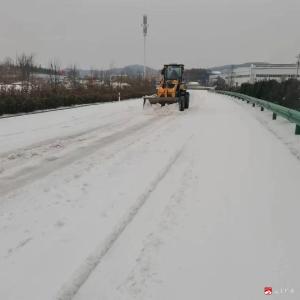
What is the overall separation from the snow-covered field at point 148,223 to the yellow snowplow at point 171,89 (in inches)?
473

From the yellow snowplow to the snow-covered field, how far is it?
1201cm

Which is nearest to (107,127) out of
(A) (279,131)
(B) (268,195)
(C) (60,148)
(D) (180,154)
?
(C) (60,148)

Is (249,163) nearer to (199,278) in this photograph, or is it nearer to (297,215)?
(297,215)

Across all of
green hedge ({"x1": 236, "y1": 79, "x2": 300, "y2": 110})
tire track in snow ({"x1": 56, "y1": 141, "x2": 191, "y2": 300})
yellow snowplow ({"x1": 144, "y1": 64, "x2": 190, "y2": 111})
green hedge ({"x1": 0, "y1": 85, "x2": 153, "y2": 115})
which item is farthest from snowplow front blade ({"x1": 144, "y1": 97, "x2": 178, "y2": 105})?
tire track in snow ({"x1": 56, "y1": 141, "x2": 191, "y2": 300})

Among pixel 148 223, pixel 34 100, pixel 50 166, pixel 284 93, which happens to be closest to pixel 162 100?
pixel 34 100

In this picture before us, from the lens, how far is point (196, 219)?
4750mm

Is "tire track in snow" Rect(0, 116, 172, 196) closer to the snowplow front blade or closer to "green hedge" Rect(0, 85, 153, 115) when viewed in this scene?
"green hedge" Rect(0, 85, 153, 115)

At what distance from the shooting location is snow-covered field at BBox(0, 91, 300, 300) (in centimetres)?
331

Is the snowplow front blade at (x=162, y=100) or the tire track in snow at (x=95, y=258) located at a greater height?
the snowplow front blade at (x=162, y=100)

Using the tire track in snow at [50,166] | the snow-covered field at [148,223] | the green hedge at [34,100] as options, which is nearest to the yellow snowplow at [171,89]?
the green hedge at [34,100]

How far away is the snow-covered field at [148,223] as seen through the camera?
3309 mm

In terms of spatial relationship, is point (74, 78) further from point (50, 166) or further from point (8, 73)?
point (50, 166)

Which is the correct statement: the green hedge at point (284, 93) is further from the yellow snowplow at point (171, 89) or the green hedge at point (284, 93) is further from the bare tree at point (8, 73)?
the bare tree at point (8, 73)

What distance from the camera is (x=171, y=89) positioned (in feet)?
71.2
